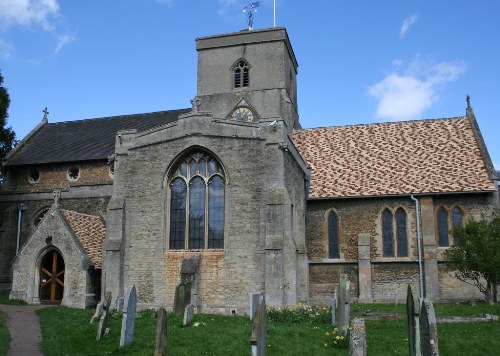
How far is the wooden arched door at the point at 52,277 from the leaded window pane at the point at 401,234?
15673 millimetres

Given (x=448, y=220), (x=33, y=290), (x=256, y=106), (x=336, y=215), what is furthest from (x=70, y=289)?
(x=448, y=220)

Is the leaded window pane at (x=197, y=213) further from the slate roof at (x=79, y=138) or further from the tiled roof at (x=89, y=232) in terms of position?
the slate roof at (x=79, y=138)

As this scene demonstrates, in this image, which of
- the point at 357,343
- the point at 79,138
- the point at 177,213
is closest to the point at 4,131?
the point at 79,138

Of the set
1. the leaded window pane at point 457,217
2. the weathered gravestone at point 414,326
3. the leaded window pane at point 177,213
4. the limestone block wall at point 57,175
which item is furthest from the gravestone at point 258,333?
the limestone block wall at point 57,175

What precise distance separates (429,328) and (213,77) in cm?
2630

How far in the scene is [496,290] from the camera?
23703 mm

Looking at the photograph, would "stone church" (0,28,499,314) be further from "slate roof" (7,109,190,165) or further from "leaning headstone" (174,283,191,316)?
"leaning headstone" (174,283,191,316)

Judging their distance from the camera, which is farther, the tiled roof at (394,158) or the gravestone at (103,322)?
the tiled roof at (394,158)

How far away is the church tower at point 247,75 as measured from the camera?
105 ft

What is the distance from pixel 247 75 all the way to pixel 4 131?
1541cm

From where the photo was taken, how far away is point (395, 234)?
25.7 meters

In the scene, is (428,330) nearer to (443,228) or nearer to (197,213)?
(197,213)

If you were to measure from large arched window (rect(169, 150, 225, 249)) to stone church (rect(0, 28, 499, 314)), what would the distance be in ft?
0.15

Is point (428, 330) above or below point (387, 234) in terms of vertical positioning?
below
